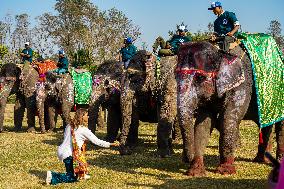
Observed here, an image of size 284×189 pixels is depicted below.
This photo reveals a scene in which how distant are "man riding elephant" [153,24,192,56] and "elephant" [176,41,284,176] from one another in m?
3.10

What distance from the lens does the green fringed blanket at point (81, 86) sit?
56.1ft

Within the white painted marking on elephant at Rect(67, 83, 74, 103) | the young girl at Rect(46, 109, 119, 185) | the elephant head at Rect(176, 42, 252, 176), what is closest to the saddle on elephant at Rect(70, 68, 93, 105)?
the white painted marking on elephant at Rect(67, 83, 74, 103)

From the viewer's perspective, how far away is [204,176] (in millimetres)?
8922

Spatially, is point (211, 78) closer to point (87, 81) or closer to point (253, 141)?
point (253, 141)

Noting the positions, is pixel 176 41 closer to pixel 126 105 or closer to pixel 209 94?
pixel 126 105

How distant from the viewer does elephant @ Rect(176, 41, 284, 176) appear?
8883mm

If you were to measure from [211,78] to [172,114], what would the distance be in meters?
2.52

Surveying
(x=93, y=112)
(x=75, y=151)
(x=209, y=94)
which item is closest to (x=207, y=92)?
(x=209, y=94)

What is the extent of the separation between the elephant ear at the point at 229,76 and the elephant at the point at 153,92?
2.47 m

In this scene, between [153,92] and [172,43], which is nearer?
[153,92]

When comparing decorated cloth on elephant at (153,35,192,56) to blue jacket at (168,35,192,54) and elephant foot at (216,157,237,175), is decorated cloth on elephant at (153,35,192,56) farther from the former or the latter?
elephant foot at (216,157,237,175)

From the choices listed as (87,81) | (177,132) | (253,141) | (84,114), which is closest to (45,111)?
(87,81)

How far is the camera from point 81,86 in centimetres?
1719

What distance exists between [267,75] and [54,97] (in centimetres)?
918
